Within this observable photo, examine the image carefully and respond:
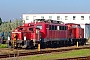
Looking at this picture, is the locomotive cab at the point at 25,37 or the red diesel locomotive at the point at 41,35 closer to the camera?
the locomotive cab at the point at 25,37

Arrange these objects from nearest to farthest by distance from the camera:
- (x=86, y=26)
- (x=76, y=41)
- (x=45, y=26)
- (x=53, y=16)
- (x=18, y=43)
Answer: (x=18, y=43), (x=45, y=26), (x=76, y=41), (x=86, y=26), (x=53, y=16)

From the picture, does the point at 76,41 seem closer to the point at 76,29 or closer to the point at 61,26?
the point at 76,29

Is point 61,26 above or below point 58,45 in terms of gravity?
above

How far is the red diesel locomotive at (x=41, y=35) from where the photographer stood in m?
33.5

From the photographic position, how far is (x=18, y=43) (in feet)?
109

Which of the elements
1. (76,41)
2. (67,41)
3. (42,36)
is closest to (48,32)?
(42,36)

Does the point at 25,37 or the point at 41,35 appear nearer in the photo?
the point at 25,37

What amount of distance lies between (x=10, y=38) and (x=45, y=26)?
4404 mm


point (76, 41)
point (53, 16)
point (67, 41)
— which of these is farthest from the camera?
point (53, 16)

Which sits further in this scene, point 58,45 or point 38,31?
point 58,45

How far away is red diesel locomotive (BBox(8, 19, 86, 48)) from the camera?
33.5 meters

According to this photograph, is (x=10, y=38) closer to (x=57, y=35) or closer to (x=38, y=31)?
(x=38, y=31)

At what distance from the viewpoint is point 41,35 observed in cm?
3647

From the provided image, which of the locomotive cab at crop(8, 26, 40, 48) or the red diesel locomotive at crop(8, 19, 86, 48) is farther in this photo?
the red diesel locomotive at crop(8, 19, 86, 48)
